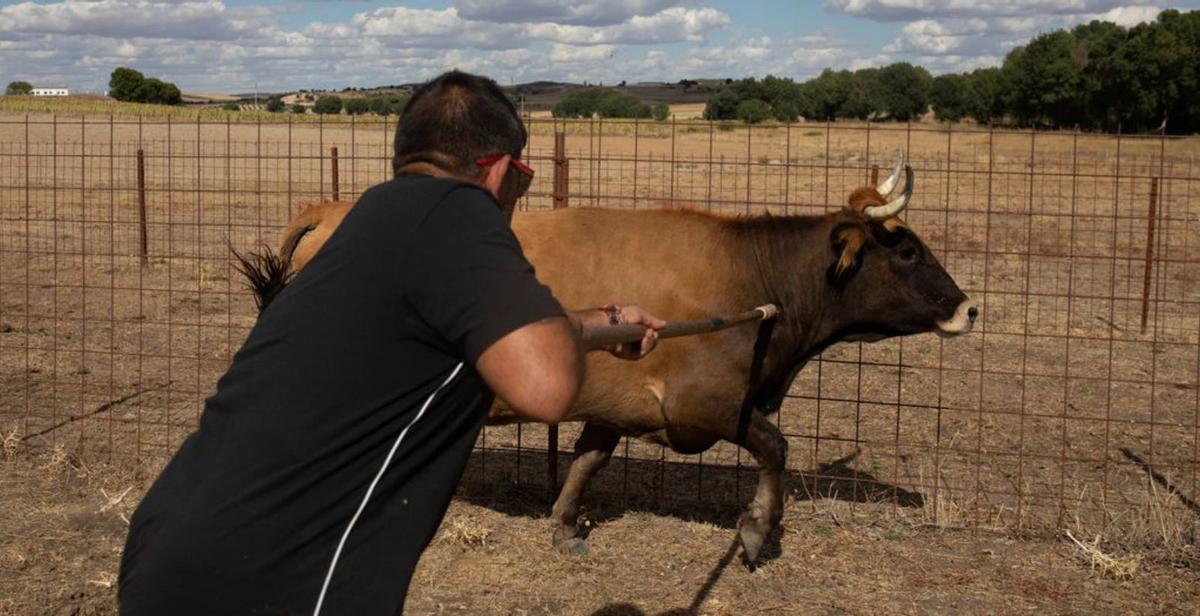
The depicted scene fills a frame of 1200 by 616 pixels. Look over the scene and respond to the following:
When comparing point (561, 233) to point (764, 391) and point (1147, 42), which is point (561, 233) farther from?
point (1147, 42)

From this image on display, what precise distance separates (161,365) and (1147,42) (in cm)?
5362

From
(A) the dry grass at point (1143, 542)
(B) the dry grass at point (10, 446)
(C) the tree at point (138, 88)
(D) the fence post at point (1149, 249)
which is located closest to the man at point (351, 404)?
(A) the dry grass at point (1143, 542)

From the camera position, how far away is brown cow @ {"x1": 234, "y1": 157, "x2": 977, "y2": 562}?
6711mm

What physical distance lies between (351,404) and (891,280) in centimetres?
516

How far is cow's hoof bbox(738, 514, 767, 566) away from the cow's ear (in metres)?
1.47

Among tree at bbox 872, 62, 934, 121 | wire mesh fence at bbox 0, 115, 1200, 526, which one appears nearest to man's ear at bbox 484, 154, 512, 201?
wire mesh fence at bbox 0, 115, 1200, 526

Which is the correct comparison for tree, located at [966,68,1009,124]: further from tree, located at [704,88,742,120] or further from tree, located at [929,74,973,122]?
tree, located at [704,88,742,120]

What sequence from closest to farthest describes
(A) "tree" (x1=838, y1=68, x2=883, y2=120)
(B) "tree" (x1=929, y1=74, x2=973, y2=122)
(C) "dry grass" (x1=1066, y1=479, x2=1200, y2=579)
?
(C) "dry grass" (x1=1066, y1=479, x2=1200, y2=579) → (A) "tree" (x1=838, y1=68, x2=883, y2=120) → (B) "tree" (x1=929, y1=74, x2=973, y2=122)

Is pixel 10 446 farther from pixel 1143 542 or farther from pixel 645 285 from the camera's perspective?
pixel 1143 542

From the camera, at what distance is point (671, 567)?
681 cm

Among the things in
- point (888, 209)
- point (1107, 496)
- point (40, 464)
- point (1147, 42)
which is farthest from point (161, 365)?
point (1147, 42)

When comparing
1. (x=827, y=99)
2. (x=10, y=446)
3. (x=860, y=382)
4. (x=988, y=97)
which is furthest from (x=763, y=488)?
(x=988, y=97)

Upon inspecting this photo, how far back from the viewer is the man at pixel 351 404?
2.33 m

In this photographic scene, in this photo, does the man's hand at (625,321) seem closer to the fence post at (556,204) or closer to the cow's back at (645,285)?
the cow's back at (645,285)
